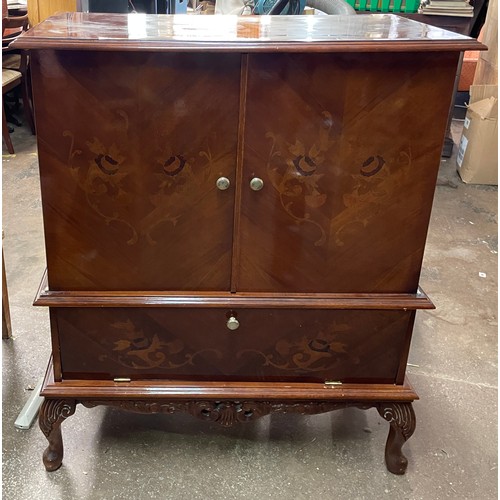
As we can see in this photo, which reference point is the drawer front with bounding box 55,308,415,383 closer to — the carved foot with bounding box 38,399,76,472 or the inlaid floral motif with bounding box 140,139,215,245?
the carved foot with bounding box 38,399,76,472

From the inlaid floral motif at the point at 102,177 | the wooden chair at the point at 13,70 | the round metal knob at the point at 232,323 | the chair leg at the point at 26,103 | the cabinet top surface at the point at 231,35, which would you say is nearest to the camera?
the cabinet top surface at the point at 231,35

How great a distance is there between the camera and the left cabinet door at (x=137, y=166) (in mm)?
→ 1040

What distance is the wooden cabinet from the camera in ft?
3.43

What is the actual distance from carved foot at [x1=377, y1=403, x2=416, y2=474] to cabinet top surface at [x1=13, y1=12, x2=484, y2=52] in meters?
0.80

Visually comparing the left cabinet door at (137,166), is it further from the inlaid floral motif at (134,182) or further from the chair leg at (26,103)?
the chair leg at (26,103)

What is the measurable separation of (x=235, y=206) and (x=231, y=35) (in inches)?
12.8

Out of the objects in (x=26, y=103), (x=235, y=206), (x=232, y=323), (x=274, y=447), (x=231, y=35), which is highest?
(x=231, y=35)

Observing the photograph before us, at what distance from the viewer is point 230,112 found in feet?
3.52

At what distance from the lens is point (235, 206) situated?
1.15 m

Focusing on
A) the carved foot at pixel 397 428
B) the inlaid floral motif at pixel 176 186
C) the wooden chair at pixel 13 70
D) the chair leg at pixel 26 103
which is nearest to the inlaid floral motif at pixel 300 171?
the inlaid floral motif at pixel 176 186

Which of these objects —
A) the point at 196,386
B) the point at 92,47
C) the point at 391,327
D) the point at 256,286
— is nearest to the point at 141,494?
the point at 196,386

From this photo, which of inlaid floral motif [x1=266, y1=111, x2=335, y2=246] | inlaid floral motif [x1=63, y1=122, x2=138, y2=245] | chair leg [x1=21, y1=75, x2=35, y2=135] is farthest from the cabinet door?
chair leg [x1=21, y1=75, x2=35, y2=135]

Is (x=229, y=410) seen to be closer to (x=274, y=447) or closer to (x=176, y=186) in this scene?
(x=274, y=447)

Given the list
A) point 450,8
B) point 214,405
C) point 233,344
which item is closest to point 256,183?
point 233,344
